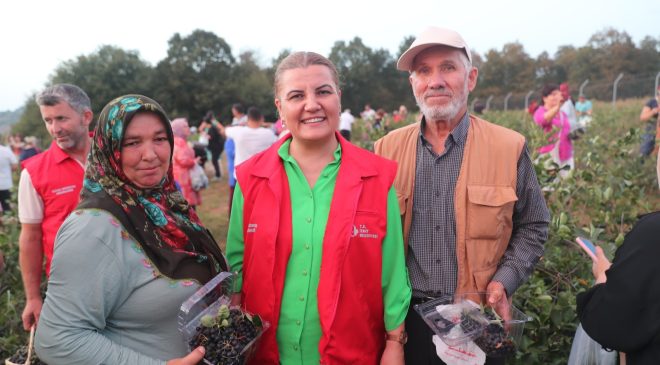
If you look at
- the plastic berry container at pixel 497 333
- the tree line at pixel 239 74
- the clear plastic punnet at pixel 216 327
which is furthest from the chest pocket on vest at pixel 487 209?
the tree line at pixel 239 74

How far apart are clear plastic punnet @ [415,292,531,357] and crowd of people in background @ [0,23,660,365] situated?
11 centimetres

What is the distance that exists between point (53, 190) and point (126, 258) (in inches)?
61.5

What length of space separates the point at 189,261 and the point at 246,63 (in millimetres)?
56723

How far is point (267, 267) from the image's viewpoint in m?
1.75

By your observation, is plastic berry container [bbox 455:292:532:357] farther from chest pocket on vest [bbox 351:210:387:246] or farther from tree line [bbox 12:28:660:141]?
tree line [bbox 12:28:660:141]

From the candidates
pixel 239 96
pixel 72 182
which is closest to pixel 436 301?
pixel 72 182

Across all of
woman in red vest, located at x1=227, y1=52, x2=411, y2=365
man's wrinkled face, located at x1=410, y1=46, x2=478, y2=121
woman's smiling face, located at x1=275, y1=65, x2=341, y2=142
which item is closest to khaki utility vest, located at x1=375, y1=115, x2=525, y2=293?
man's wrinkled face, located at x1=410, y1=46, x2=478, y2=121

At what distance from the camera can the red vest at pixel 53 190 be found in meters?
2.69

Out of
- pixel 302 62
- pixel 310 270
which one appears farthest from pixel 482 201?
pixel 302 62

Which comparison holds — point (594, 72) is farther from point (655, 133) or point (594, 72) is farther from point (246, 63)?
point (655, 133)

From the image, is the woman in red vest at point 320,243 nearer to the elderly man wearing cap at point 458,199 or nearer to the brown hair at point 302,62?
the brown hair at point 302,62

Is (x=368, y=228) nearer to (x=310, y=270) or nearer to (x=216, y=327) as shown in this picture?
(x=310, y=270)

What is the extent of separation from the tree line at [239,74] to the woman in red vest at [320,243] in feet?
114

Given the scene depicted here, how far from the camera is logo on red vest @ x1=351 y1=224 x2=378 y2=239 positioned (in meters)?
1.73
